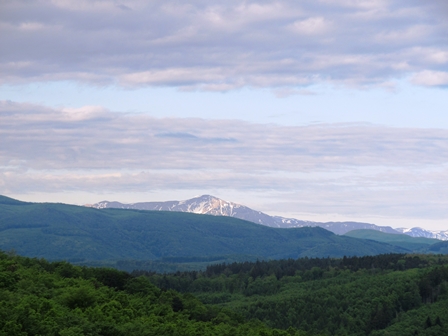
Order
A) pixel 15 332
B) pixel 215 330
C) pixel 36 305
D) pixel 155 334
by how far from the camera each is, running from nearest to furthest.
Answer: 1. pixel 15 332
2. pixel 36 305
3. pixel 155 334
4. pixel 215 330

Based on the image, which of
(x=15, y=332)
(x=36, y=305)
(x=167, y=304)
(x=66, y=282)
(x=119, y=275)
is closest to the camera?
(x=15, y=332)

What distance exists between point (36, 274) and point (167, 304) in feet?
92.4

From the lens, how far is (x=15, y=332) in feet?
258

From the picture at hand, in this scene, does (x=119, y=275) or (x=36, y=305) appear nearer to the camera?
(x=36, y=305)

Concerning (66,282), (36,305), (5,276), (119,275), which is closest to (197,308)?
(119,275)

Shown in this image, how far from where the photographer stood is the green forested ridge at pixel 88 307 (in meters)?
84.8

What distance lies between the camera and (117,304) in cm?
11519

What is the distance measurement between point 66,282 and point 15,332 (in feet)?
172

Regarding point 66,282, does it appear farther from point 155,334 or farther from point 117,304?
point 155,334

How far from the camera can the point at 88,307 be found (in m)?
106

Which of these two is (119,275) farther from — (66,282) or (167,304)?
(66,282)

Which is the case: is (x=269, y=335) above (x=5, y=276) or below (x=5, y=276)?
below

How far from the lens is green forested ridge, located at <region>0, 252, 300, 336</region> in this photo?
3339 inches

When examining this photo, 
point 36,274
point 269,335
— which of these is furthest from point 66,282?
point 269,335
